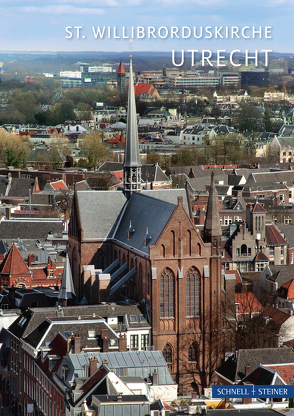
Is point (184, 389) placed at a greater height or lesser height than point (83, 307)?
lesser

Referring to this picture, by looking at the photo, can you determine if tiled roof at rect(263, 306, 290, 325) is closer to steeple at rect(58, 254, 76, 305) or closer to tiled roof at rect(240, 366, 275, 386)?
tiled roof at rect(240, 366, 275, 386)

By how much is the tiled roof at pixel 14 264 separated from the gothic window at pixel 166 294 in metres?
23.9

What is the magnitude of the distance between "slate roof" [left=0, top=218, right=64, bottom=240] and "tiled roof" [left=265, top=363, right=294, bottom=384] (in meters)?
53.7

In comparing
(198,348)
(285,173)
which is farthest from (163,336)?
(285,173)

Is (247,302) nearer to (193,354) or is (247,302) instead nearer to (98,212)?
(193,354)

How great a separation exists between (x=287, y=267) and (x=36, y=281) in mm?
26104

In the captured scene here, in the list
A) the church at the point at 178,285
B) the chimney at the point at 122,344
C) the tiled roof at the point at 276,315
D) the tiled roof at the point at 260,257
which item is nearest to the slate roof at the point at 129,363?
the chimney at the point at 122,344

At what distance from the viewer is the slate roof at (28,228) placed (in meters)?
114

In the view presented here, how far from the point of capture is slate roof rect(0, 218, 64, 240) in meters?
114

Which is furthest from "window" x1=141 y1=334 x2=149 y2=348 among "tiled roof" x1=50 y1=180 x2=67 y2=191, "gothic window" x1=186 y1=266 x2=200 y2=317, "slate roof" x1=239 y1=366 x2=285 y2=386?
"tiled roof" x1=50 y1=180 x2=67 y2=191

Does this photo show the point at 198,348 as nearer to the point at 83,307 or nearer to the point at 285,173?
the point at 83,307

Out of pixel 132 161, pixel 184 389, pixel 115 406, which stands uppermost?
pixel 132 161

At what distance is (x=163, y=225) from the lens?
247 ft

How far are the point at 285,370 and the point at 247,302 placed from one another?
61.9 feet
